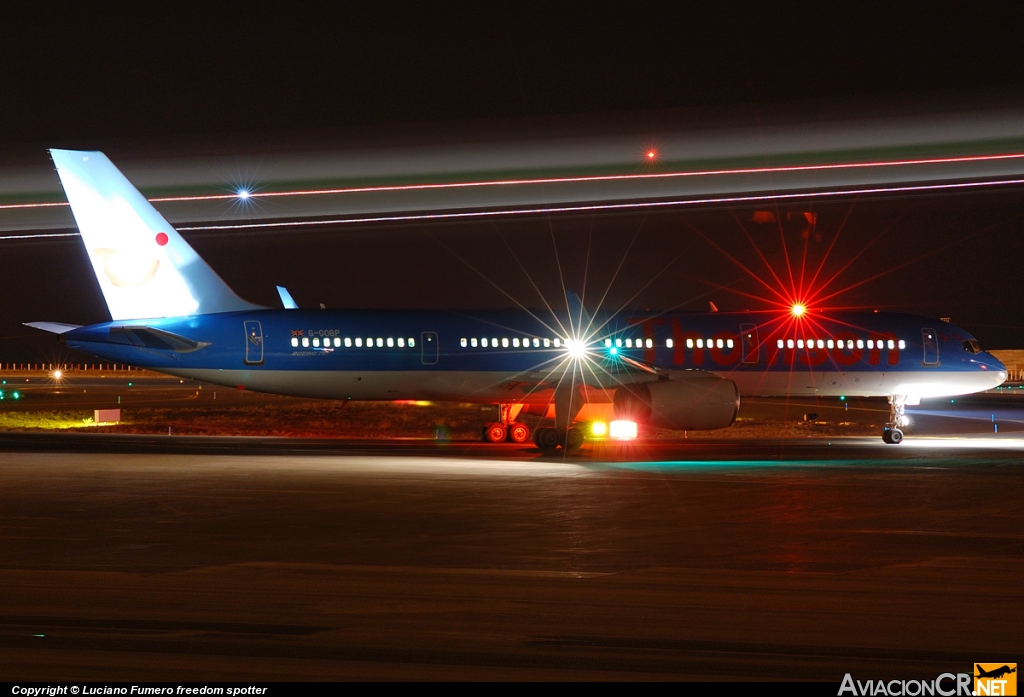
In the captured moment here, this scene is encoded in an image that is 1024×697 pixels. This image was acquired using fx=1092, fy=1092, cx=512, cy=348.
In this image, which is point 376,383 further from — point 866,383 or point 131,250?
point 866,383

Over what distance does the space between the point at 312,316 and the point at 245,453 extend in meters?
7.46

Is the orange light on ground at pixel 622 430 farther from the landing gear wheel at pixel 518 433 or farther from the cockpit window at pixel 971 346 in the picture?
the cockpit window at pixel 971 346

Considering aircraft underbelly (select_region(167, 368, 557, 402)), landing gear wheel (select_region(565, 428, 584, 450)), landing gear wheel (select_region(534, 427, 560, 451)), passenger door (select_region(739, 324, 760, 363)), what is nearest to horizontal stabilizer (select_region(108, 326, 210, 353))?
aircraft underbelly (select_region(167, 368, 557, 402))

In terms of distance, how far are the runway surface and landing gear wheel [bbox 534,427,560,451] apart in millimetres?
7710

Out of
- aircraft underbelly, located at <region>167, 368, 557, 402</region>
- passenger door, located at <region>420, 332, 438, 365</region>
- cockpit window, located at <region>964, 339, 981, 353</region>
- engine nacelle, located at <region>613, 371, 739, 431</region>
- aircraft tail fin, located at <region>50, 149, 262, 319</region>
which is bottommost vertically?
engine nacelle, located at <region>613, 371, 739, 431</region>

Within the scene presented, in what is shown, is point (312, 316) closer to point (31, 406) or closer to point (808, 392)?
point (808, 392)

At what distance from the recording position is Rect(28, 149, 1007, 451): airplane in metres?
30.8

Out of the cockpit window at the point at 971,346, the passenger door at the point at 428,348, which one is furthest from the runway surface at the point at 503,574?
the cockpit window at the point at 971,346

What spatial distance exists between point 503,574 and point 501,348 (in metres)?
23.8

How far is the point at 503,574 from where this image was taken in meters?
11.1

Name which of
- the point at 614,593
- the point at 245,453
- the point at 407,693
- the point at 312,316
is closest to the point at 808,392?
the point at 312,316

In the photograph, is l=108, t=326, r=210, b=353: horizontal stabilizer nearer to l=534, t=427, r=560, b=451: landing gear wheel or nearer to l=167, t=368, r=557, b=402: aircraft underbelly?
Answer: l=167, t=368, r=557, b=402: aircraft underbelly

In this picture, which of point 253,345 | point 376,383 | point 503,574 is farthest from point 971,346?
point 503,574

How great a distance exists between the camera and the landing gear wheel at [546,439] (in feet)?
99.0
